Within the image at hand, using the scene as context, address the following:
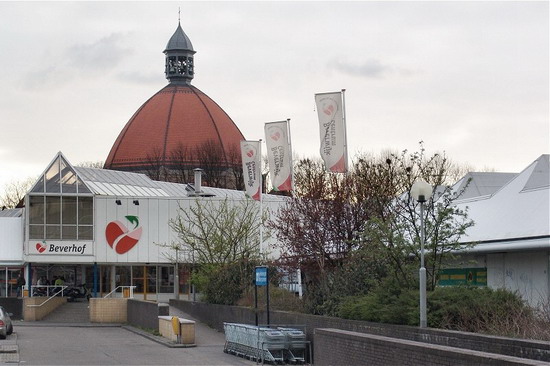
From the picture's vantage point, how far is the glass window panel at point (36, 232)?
49.3m

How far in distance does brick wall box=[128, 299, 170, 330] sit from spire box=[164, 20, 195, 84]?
208ft

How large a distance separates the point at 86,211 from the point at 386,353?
34602mm

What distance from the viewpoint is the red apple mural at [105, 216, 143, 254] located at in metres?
50.2

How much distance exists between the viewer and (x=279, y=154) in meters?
35.2

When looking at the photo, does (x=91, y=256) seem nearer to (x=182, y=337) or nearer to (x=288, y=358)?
(x=182, y=337)

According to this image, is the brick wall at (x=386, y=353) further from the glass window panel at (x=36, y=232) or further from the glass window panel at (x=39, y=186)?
the glass window panel at (x=39, y=186)

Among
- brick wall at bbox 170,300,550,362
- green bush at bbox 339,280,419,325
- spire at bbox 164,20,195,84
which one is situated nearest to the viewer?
brick wall at bbox 170,300,550,362

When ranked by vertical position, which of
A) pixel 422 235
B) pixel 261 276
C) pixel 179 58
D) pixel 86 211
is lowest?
pixel 261 276

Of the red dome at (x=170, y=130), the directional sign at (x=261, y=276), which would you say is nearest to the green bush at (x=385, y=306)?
the directional sign at (x=261, y=276)

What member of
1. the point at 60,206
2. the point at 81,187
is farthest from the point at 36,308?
the point at 81,187

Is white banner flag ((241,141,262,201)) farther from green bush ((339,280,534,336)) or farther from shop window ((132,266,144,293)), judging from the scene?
green bush ((339,280,534,336))

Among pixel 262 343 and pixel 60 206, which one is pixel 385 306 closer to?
pixel 262 343

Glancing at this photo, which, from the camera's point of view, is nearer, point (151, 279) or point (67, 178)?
point (67, 178)

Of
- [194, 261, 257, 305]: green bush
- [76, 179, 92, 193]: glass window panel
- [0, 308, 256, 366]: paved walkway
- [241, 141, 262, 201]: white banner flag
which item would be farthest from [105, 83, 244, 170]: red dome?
[0, 308, 256, 366]: paved walkway
